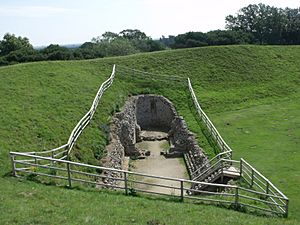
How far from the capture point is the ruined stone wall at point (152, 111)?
46.0 meters

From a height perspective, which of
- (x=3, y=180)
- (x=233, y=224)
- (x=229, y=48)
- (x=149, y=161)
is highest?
(x=229, y=48)

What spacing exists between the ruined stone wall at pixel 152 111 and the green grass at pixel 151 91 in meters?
1.66

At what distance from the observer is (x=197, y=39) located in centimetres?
10225

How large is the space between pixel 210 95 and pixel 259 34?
7496cm

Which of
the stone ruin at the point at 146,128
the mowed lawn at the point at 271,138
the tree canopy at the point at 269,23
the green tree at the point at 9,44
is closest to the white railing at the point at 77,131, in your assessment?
the stone ruin at the point at 146,128

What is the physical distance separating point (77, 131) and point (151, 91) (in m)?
20.9

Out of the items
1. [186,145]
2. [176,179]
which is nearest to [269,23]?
[186,145]

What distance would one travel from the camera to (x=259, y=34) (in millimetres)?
115875

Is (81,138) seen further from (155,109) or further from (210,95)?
(210,95)

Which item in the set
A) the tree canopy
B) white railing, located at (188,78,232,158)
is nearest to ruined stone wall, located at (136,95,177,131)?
white railing, located at (188,78,232,158)

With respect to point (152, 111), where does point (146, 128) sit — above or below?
below

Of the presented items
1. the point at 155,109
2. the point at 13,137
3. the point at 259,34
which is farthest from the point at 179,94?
the point at 259,34

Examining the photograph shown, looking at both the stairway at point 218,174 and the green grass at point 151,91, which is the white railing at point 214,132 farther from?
the stairway at point 218,174

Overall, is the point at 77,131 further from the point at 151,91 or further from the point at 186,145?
the point at 151,91
